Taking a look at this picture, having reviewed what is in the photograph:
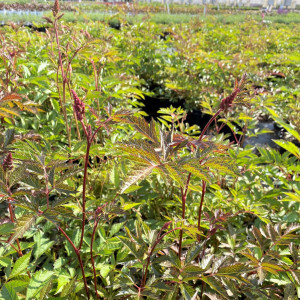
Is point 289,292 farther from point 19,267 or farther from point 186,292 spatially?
point 19,267

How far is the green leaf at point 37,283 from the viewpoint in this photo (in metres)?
0.87

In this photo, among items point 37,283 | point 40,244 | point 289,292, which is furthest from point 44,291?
point 289,292

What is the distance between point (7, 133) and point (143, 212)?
2.54 ft

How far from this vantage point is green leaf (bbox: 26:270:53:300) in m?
0.87

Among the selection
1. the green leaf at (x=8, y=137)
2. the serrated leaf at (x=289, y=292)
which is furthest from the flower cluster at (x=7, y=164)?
the serrated leaf at (x=289, y=292)

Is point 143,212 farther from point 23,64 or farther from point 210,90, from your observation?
point 210,90

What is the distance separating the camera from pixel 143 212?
4.90 ft

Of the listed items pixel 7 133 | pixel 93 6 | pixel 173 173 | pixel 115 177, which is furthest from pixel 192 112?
pixel 93 6

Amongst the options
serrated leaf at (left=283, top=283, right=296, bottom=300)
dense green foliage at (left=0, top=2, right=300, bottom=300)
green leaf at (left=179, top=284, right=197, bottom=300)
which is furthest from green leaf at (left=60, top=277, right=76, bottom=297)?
serrated leaf at (left=283, top=283, right=296, bottom=300)

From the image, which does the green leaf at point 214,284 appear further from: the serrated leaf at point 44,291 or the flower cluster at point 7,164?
the flower cluster at point 7,164

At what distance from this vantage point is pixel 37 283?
2.93ft

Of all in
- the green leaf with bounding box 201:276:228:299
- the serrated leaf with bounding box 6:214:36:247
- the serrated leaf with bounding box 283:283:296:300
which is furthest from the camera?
the serrated leaf with bounding box 283:283:296:300

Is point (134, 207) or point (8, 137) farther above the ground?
point (8, 137)

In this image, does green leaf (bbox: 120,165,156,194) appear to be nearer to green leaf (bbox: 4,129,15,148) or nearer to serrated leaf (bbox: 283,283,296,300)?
green leaf (bbox: 4,129,15,148)
